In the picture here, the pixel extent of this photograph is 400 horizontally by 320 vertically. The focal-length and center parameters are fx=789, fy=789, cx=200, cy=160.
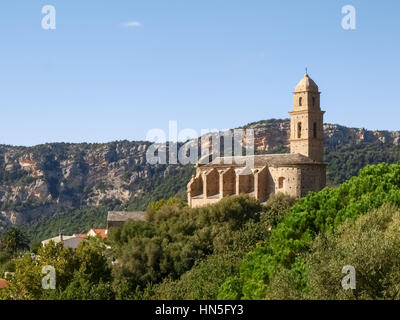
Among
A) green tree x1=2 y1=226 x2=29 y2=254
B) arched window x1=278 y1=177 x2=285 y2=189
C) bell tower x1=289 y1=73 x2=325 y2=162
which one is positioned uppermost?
A: bell tower x1=289 y1=73 x2=325 y2=162

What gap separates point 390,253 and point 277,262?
8583mm

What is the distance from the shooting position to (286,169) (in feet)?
191

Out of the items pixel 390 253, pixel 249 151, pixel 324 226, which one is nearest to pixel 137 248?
pixel 324 226

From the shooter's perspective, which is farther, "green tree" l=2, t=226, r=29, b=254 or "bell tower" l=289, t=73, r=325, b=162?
"green tree" l=2, t=226, r=29, b=254

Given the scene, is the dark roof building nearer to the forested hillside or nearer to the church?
the forested hillside

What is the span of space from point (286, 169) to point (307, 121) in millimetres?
6895

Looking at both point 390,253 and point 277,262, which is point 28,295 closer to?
point 277,262

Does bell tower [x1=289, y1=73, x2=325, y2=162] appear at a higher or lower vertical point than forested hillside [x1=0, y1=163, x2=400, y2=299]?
higher

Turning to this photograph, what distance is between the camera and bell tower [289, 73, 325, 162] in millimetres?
63156

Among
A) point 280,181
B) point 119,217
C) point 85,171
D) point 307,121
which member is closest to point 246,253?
point 280,181

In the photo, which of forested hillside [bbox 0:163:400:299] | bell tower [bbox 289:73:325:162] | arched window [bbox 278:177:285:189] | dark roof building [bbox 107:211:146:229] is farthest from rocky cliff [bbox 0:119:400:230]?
forested hillside [bbox 0:163:400:299]

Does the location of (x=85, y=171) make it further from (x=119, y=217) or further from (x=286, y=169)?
(x=286, y=169)

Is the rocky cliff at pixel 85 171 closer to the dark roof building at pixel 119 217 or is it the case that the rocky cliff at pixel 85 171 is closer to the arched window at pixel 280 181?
the dark roof building at pixel 119 217

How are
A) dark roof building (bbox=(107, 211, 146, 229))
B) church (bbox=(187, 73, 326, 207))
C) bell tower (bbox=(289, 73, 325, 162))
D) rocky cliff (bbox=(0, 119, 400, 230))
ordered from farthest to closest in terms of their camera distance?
rocky cliff (bbox=(0, 119, 400, 230))
dark roof building (bbox=(107, 211, 146, 229))
bell tower (bbox=(289, 73, 325, 162))
church (bbox=(187, 73, 326, 207))
